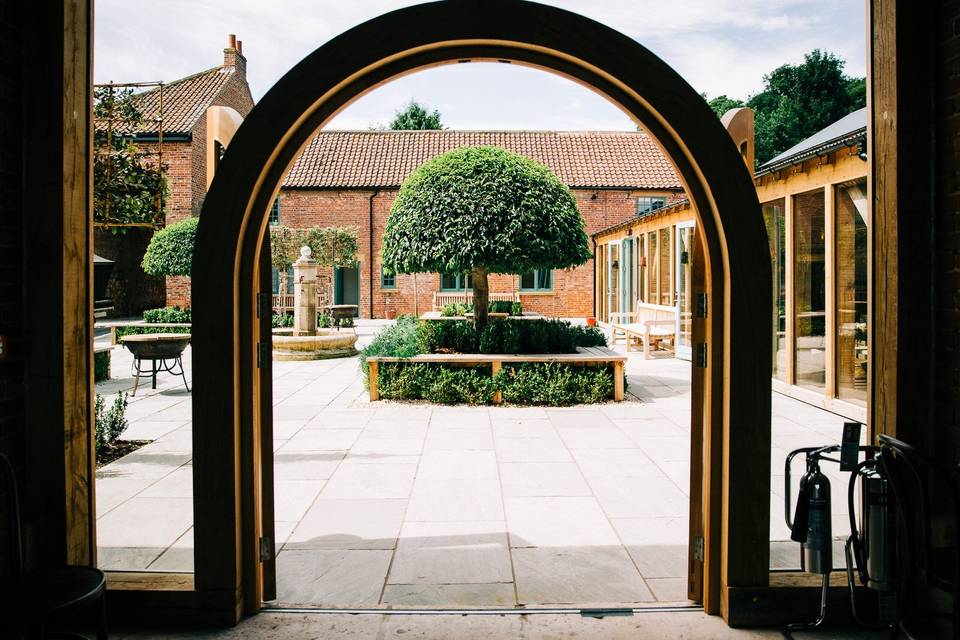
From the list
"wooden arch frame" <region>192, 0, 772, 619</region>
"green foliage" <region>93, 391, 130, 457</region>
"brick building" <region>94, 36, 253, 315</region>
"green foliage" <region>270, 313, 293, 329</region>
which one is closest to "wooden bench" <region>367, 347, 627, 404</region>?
"green foliage" <region>93, 391, 130, 457</region>

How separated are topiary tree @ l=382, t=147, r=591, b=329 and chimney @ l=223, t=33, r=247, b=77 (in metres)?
20.4

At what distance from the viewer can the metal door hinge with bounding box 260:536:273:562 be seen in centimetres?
323

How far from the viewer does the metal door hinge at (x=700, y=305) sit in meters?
3.23

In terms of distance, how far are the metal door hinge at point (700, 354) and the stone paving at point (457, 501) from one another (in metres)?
1.10

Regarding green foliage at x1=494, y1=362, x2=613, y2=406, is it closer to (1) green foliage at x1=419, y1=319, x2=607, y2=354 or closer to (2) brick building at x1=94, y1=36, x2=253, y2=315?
(1) green foliage at x1=419, y1=319, x2=607, y2=354

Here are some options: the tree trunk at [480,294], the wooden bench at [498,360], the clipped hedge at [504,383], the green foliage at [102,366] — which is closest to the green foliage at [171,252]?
the green foliage at [102,366]

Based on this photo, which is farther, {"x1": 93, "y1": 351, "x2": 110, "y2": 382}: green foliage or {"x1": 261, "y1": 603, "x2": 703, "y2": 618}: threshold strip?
{"x1": 93, "y1": 351, "x2": 110, "y2": 382}: green foliage

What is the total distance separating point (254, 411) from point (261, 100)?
1.35 meters

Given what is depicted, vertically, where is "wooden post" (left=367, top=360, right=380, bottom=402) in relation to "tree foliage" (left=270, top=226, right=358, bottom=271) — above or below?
below

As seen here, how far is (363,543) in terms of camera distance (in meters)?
4.13
